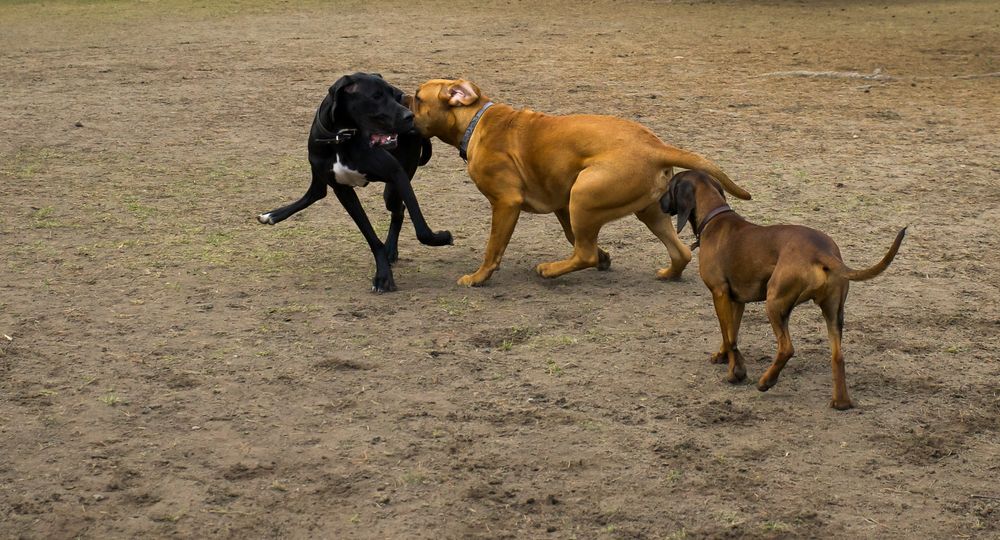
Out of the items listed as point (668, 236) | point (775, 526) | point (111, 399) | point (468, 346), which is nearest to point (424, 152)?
point (668, 236)

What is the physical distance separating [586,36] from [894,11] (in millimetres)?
4693

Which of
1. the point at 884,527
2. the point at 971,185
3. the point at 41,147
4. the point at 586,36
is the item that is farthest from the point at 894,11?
the point at 884,527

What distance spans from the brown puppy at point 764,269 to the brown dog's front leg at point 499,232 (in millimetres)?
1117

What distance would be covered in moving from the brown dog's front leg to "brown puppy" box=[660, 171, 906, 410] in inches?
44.0

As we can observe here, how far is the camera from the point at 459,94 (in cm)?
641

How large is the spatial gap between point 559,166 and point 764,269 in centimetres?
164

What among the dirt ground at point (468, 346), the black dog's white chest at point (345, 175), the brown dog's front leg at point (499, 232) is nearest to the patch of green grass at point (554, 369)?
the dirt ground at point (468, 346)

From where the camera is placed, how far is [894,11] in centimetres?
1642

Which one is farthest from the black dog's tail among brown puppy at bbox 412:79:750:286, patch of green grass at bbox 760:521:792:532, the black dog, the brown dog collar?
patch of green grass at bbox 760:521:792:532

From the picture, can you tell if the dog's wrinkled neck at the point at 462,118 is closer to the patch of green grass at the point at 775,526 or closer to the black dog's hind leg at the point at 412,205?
the black dog's hind leg at the point at 412,205

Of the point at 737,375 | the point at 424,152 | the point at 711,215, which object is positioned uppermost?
the point at 711,215

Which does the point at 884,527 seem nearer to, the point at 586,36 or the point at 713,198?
the point at 713,198

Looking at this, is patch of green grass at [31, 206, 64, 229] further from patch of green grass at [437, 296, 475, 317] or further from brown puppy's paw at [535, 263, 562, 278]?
brown puppy's paw at [535, 263, 562, 278]

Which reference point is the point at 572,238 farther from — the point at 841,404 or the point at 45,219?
the point at 45,219
